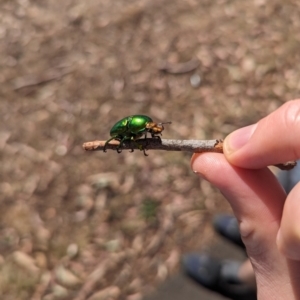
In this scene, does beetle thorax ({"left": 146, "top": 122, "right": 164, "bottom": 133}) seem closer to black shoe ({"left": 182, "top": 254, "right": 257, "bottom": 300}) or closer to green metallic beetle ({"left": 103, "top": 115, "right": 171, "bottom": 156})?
green metallic beetle ({"left": 103, "top": 115, "right": 171, "bottom": 156})

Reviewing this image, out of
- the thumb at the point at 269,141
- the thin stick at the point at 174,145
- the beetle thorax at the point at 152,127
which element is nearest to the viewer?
the thumb at the point at 269,141

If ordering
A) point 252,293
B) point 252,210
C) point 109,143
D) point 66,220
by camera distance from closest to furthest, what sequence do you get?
point 252,210, point 109,143, point 252,293, point 66,220

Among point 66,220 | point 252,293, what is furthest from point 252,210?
point 66,220

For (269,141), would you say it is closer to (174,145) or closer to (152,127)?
(174,145)

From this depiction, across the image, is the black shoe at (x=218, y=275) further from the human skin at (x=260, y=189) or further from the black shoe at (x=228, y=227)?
the human skin at (x=260, y=189)

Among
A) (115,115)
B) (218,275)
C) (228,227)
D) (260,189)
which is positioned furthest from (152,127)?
(115,115)

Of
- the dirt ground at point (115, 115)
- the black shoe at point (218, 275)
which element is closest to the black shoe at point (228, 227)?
the dirt ground at point (115, 115)

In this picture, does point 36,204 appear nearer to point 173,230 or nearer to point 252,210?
point 173,230

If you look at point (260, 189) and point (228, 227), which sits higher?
point (260, 189)
